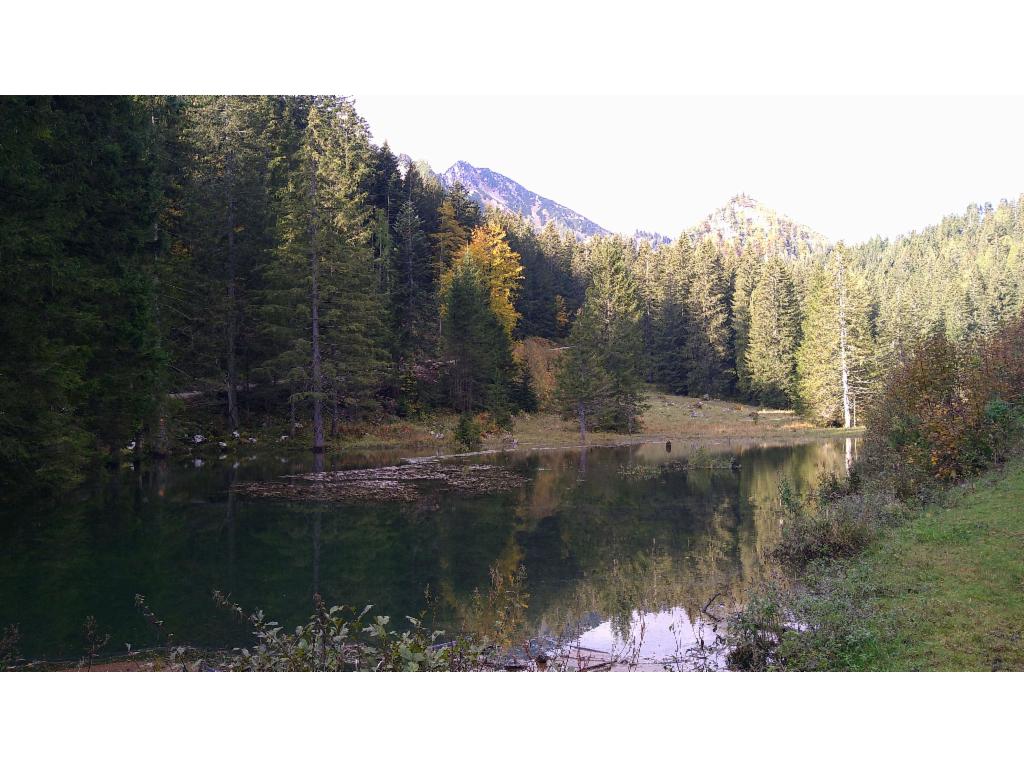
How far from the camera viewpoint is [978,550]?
32.0 ft

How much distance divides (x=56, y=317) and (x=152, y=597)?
22.2 feet

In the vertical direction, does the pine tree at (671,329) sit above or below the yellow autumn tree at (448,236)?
below

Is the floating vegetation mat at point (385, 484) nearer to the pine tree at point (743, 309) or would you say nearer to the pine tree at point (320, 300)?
the pine tree at point (320, 300)

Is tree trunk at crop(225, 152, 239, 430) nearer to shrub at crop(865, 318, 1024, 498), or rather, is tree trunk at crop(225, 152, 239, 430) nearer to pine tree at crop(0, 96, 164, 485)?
pine tree at crop(0, 96, 164, 485)

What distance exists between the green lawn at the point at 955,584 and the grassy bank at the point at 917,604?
0.04 ft

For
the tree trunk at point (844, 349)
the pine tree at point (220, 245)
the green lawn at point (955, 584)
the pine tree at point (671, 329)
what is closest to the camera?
the green lawn at point (955, 584)

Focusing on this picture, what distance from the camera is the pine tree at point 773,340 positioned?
6072 cm

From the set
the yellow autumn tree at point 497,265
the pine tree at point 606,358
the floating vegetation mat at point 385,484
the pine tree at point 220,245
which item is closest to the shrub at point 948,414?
the floating vegetation mat at point 385,484

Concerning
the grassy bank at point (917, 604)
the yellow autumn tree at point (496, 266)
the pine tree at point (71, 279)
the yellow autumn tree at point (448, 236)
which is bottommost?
the grassy bank at point (917, 604)

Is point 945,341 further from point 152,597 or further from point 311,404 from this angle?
point 311,404

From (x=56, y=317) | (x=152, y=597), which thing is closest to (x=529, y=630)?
(x=152, y=597)

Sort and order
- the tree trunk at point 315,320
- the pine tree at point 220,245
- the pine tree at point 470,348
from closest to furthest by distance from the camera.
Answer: the tree trunk at point 315,320 → the pine tree at point 220,245 → the pine tree at point 470,348

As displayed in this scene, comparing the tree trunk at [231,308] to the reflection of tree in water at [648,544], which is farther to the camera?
the tree trunk at [231,308]

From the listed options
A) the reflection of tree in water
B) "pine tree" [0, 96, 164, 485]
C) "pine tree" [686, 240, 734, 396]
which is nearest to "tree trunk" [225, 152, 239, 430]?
"pine tree" [0, 96, 164, 485]
